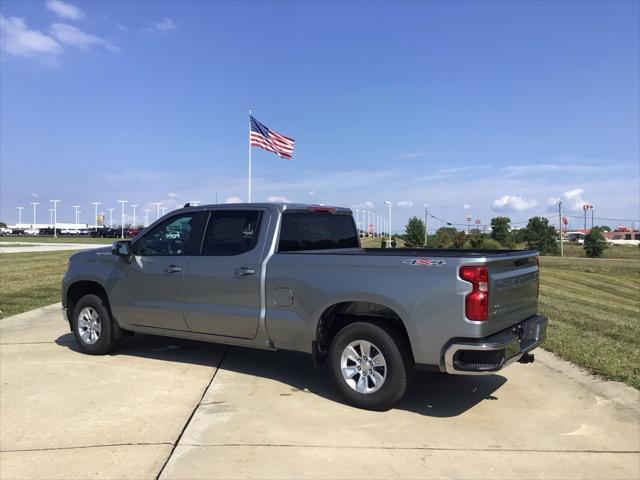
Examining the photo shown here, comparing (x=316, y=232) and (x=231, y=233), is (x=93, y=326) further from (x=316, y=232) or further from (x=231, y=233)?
(x=316, y=232)

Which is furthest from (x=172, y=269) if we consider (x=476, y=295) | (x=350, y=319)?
(x=476, y=295)

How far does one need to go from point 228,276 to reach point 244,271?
0.73ft

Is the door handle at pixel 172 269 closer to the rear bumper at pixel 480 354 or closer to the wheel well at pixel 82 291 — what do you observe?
the wheel well at pixel 82 291

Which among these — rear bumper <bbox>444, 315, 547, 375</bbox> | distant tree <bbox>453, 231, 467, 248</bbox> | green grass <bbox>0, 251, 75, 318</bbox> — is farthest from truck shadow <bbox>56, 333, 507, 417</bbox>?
distant tree <bbox>453, 231, 467, 248</bbox>

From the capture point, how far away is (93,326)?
704 centimetres

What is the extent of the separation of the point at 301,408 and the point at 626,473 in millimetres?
2596

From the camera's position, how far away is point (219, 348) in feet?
24.7

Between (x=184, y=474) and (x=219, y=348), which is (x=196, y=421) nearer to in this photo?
(x=184, y=474)

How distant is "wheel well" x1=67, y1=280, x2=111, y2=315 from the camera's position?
7164 millimetres

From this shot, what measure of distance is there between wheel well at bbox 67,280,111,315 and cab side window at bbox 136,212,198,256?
0.96 meters

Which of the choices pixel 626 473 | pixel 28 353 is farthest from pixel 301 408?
pixel 28 353

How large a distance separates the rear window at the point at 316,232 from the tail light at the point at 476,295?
2028mm

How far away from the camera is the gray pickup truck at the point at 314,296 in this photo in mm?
4586

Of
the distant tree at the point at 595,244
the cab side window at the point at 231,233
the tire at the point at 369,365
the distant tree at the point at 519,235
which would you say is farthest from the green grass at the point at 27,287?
the distant tree at the point at 519,235
